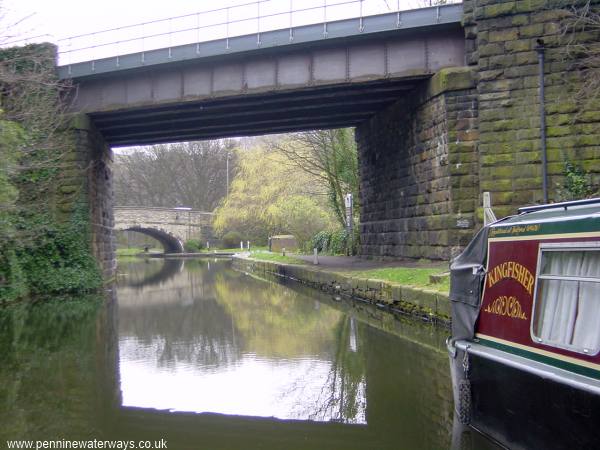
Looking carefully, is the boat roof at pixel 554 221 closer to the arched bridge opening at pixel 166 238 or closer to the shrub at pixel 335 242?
the shrub at pixel 335 242

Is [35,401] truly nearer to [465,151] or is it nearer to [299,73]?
[465,151]

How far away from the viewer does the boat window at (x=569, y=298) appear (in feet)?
11.1

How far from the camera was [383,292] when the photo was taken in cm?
1229

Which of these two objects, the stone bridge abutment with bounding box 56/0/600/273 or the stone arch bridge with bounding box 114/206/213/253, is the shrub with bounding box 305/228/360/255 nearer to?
the stone bridge abutment with bounding box 56/0/600/273

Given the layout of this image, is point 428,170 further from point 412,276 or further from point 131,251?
point 131,251

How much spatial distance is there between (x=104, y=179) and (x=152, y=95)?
504 centimetres

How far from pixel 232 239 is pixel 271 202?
11526 millimetres

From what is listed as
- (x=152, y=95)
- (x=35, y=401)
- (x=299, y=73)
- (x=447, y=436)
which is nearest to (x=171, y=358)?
(x=35, y=401)

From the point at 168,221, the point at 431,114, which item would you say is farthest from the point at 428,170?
the point at 168,221

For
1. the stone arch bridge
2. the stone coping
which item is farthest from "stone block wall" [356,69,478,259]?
the stone arch bridge

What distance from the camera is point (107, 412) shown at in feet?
17.6

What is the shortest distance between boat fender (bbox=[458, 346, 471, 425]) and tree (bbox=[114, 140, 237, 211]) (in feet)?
173

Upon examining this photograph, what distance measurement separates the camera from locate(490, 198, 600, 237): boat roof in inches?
140

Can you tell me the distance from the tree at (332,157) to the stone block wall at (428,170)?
5985mm
